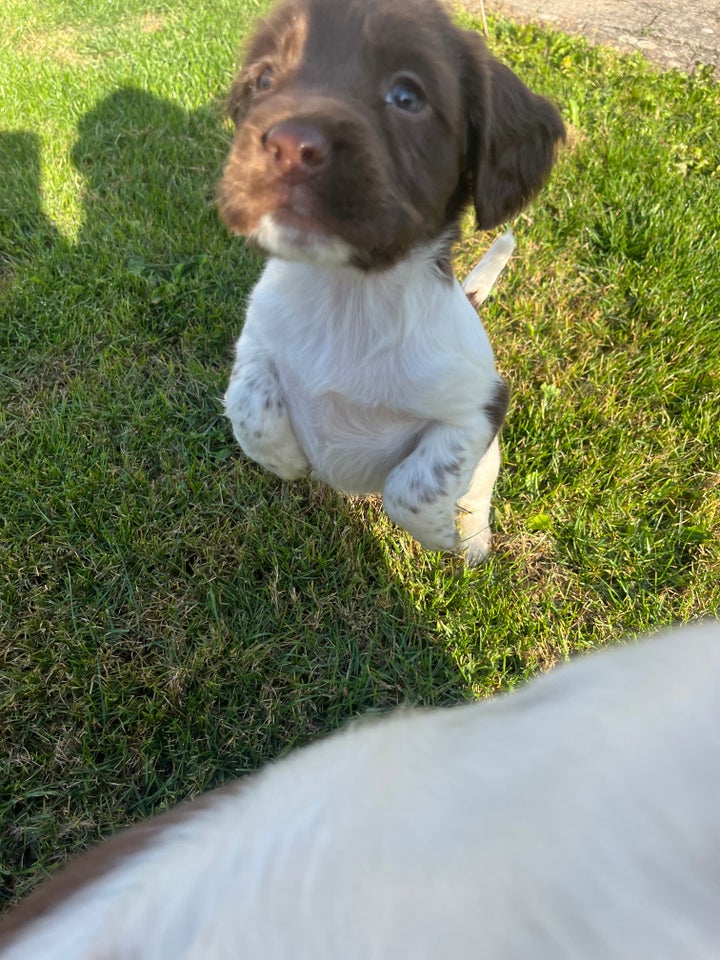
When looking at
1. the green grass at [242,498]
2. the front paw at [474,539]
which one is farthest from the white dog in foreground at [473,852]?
the front paw at [474,539]

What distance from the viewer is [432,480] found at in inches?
83.7

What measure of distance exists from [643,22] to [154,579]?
5.04m

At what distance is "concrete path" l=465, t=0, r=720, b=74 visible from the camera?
4723mm

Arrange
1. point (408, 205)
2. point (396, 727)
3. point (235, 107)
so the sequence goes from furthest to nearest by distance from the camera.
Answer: point (235, 107) → point (408, 205) → point (396, 727)

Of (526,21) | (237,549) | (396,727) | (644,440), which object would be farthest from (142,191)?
(396,727)

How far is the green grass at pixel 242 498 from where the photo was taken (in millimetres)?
2285

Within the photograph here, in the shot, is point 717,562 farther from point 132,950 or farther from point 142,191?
point 142,191

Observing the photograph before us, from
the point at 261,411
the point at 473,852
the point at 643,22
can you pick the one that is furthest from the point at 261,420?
the point at 643,22

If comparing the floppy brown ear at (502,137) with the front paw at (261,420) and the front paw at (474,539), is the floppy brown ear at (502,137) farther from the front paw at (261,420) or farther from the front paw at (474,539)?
the front paw at (474,539)

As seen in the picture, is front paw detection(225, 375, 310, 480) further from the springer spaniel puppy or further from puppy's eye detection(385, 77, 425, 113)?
puppy's eye detection(385, 77, 425, 113)

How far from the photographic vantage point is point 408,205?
176cm

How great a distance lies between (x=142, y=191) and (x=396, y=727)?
378cm

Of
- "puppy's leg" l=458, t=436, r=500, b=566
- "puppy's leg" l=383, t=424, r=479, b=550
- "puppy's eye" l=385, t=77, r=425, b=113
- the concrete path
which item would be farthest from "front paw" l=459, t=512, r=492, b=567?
the concrete path

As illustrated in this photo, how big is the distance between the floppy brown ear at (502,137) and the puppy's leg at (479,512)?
0.80 metres
